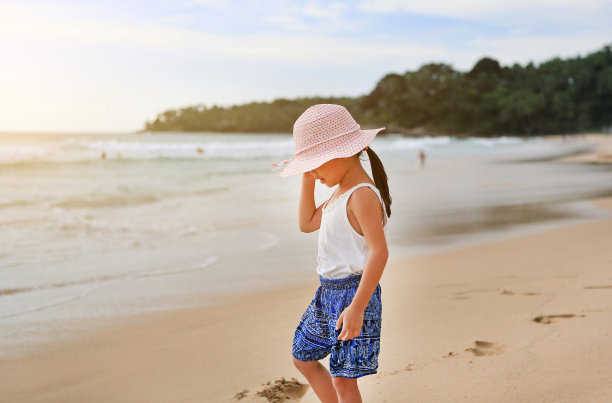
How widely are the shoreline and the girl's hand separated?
85 cm

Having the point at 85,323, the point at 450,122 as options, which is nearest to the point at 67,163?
the point at 85,323

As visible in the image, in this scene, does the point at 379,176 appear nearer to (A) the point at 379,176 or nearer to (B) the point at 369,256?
(A) the point at 379,176

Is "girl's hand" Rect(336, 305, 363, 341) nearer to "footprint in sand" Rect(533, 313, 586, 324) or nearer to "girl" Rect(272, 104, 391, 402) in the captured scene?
"girl" Rect(272, 104, 391, 402)

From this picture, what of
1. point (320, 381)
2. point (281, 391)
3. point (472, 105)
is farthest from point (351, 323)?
point (472, 105)

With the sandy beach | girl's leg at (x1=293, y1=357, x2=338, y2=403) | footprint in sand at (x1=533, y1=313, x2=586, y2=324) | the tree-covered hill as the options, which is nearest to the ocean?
the sandy beach

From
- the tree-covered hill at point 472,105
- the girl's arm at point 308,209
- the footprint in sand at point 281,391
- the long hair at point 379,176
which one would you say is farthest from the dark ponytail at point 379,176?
the tree-covered hill at point 472,105

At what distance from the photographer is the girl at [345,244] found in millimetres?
1900

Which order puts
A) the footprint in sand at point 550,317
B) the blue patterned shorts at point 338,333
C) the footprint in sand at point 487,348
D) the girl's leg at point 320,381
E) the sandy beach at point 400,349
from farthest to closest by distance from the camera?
the footprint in sand at point 550,317 < the footprint in sand at point 487,348 < the sandy beach at point 400,349 < the girl's leg at point 320,381 < the blue patterned shorts at point 338,333

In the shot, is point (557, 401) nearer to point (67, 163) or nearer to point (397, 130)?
point (67, 163)

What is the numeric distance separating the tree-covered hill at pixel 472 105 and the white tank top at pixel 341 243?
294 feet

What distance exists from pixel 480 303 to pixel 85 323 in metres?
2.87

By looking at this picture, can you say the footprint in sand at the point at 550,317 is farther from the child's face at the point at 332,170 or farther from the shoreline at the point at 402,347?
the child's face at the point at 332,170

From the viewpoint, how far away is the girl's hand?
6.24ft

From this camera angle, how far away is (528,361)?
282 centimetres
